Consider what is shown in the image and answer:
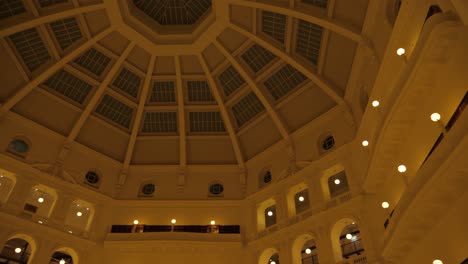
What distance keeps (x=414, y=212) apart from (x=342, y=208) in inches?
297

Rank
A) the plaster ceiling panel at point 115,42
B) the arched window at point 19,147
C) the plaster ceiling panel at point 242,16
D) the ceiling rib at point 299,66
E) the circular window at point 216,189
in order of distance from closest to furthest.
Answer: the ceiling rib at point 299,66 → the arched window at point 19,147 → the plaster ceiling panel at point 242,16 → the plaster ceiling panel at point 115,42 → the circular window at point 216,189

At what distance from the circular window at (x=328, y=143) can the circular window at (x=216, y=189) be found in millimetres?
8528

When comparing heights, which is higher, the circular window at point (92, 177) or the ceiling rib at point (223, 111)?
the ceiling rib at point (223, 111)

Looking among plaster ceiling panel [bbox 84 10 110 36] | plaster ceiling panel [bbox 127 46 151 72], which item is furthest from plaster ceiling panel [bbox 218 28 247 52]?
plaster ceiling panel [bbox 84 10 110 36]

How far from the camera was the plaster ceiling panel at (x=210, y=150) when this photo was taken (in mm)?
30000

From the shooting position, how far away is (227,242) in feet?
81.0

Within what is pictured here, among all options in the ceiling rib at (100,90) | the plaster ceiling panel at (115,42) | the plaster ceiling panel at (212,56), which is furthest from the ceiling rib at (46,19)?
the plaster ceiling panel at (212,56)

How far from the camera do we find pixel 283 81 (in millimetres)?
27844

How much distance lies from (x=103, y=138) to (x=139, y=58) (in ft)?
22.9

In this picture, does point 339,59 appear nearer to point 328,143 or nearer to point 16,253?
point 328,143

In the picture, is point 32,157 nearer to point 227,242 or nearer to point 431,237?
point 227,242

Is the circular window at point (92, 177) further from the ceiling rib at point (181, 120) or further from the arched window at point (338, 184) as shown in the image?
the arched window at point (338, 184)

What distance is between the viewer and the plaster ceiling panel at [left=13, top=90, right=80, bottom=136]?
2662cm

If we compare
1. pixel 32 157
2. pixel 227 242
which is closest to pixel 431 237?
pixel 227 242
